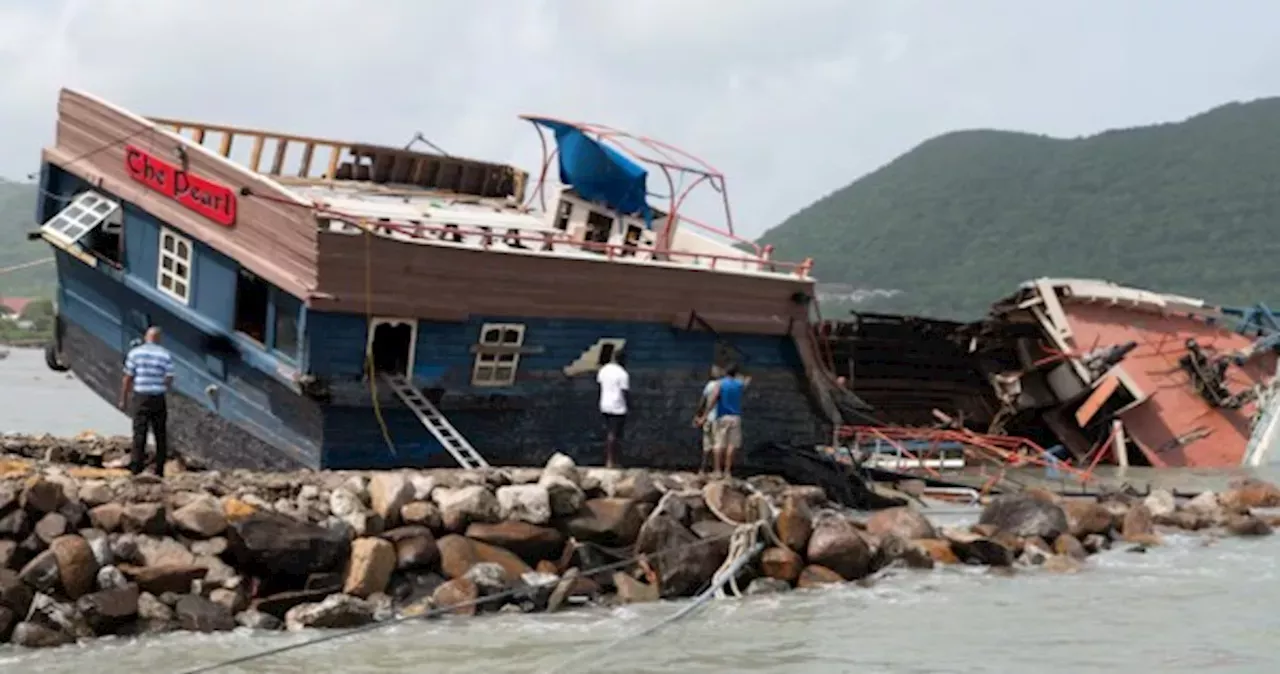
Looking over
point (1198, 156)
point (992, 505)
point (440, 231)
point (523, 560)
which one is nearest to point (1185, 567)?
point (992, 505)

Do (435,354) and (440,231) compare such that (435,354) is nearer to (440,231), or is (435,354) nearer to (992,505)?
(440,231)

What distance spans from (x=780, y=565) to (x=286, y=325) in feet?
17.4

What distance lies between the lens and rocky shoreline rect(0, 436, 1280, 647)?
31.4ft

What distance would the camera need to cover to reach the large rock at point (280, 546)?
10.0 m

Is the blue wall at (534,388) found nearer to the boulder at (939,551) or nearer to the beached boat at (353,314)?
the beached boat at (353,314)

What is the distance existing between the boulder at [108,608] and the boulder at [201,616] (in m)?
0.29

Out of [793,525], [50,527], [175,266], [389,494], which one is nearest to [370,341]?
[175,266]

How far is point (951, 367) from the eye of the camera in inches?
1133

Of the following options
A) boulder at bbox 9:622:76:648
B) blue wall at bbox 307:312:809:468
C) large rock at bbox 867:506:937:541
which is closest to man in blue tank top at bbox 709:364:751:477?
large rock at bbox 867:506:937:541

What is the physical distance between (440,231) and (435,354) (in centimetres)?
138

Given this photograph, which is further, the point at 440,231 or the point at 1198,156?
the point at 1198,156

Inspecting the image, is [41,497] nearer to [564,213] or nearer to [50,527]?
[50,527]

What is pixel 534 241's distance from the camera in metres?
15.9

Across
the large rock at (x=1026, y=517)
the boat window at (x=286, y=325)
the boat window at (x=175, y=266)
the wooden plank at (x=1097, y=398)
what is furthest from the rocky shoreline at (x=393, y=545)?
the wooden plank at (x=1097, y=398)
